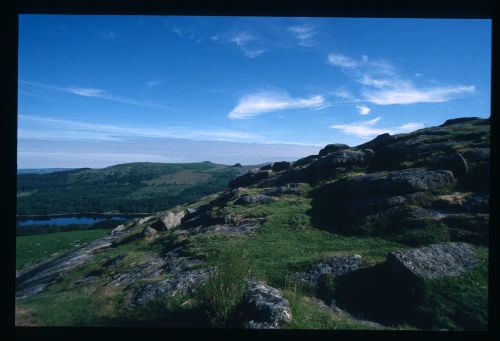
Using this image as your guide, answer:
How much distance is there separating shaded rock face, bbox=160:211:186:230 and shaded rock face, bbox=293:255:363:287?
1750cm

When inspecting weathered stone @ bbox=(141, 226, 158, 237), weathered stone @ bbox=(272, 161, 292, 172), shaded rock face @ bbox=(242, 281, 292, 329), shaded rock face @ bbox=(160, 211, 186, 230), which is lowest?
weathered stone @ bbox=(141, 226, 158, 237)

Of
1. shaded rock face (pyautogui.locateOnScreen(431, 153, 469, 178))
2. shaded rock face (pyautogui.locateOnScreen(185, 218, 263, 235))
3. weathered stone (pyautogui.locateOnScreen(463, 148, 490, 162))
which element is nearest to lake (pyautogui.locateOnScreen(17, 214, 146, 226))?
shaded rock face (pyautogui.locateOnScreen(185, 218, 263, 235))

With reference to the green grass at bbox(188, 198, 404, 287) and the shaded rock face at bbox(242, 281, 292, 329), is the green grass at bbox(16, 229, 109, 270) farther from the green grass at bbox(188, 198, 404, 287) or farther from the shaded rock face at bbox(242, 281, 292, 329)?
the shaded rock face at bbox(242, 281, 292, 329)

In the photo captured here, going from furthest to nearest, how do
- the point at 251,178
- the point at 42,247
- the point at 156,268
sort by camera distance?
1. the point at 42,247
2. the point at 251,178
3. the point at 156,268

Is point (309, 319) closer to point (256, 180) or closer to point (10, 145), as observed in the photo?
point (10, 145)

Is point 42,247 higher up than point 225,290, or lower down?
lower down

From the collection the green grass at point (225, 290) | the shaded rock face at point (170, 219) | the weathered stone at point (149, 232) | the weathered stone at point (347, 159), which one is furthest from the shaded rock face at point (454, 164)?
the weathered stone at point (149, 232)

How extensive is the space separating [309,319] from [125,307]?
21.1 feet

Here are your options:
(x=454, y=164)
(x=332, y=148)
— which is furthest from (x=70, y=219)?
(x=454, y=164)

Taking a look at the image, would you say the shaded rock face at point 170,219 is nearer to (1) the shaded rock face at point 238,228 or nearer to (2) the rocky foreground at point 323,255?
(2) the rocky foreground at point 323,255

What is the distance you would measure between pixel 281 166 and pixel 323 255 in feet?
108

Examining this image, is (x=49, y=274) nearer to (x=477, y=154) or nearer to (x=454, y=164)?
→ (x=454, y=164)

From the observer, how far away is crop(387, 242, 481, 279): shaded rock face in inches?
424

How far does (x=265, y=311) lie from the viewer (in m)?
7.57
